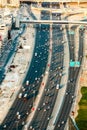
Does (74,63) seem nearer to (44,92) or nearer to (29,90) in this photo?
(44,92)

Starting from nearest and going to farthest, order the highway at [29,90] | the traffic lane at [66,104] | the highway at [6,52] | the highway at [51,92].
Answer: the traffic lane at [66,104], the highway at [29,90], the highway at [51,92], the highway at [6,52]

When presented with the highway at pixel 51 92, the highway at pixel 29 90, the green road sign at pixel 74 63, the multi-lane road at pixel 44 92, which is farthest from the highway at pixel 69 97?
the highway at pixel 29 90

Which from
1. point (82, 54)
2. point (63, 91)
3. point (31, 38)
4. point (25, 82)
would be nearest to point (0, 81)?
point (25, 82)

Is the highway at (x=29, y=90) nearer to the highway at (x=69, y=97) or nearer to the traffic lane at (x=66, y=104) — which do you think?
the highway at (x=69, y=97)

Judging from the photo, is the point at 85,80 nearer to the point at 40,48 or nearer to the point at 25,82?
the point at 25,82

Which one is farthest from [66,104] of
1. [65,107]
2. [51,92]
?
[51,92]

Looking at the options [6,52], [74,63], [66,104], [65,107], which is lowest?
[65,107]

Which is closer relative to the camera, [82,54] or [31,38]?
[82,54]

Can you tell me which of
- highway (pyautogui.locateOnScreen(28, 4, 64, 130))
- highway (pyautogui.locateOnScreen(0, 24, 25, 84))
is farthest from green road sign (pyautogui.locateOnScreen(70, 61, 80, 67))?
highway (pyautogui.locateOnScreen(0, 24, 25, 84))
